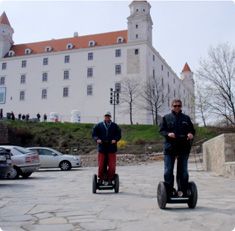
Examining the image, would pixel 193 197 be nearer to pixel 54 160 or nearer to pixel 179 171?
pixel 179 171


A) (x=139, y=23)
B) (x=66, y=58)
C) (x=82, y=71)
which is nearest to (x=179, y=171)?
(x=139, y=23)

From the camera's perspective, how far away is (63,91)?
7206cm

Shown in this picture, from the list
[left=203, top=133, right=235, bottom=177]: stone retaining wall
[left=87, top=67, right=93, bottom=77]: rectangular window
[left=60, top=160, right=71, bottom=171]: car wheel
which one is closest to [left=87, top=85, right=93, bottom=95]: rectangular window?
[left=87, top=67, right=93, bottom=77]: rectangular window

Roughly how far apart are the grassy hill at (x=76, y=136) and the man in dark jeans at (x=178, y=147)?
3275cm

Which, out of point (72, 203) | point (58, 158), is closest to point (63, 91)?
point (58, 158)

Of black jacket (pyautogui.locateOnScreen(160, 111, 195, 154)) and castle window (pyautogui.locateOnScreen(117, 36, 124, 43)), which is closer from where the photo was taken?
black jacket (pyautogui.locateOnScreen(160, 111, 195, 154))

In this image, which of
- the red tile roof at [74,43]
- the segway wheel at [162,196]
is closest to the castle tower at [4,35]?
the red tile roof at [74,43]

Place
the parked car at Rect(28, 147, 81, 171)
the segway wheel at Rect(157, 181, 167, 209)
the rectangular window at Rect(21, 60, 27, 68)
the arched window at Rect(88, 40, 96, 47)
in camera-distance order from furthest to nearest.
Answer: the rectangular window at Rect(21, 60, 27, 68), the arched window at Rect(88, 40, 96, 47), the parked car at Rect(28, 147, 81, 171), the segway wheel at Rect(157, 181, 167, 209)

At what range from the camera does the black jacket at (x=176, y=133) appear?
6.12 m

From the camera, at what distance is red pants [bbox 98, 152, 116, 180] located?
8594 mm

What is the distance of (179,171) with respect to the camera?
622 cm

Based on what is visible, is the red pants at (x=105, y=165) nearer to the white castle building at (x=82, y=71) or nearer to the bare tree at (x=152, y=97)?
the bare tree at (x=152, y=97)

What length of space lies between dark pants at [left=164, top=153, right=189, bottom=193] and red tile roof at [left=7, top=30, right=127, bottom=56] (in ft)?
220

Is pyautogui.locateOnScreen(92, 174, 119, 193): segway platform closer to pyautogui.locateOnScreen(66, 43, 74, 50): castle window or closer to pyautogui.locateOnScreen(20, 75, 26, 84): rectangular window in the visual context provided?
pyautogui.locateOnScreen(20, 75, 26, 84): rectangular window
